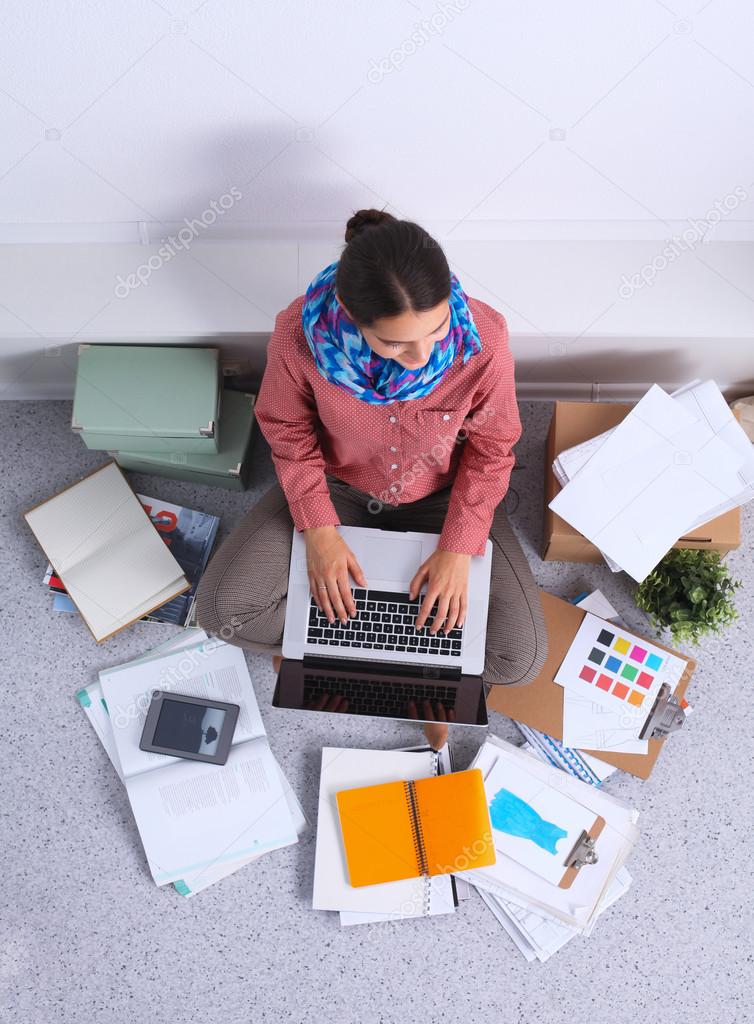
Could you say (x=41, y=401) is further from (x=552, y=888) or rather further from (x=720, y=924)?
(x=720, y=924)

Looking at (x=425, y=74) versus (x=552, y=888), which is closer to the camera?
(x=425, y=74)

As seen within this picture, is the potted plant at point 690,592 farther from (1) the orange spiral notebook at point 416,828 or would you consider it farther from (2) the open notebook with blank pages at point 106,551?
(2) the open notebook with blank pages at point 106,551

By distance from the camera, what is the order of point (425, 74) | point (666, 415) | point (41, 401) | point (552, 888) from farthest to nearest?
1. point (41, 401)
2. point (552, 888)
3. point (666, 415)
4. point (425, 74)

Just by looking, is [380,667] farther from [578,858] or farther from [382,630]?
Answer: [578,858]

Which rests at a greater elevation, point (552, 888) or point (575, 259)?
point (575, 259)

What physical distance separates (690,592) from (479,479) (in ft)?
1.56

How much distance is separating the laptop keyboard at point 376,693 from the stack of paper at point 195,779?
1.14ft

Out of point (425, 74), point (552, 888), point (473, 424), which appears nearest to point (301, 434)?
point (473, 424)

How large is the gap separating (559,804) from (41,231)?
1414 mm

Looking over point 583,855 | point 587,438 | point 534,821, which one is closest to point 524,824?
point 534,821

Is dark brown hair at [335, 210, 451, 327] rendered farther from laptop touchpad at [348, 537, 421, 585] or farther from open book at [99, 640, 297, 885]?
open book at [99, 640, 297, 885]

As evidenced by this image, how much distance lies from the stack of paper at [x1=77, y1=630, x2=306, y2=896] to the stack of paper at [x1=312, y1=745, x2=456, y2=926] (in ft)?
0.23

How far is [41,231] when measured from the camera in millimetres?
1269

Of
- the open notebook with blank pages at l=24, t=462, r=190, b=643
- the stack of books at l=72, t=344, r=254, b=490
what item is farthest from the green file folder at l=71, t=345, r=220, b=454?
the open notebook with blank pages at l=24, t=462, r=190, b=643
